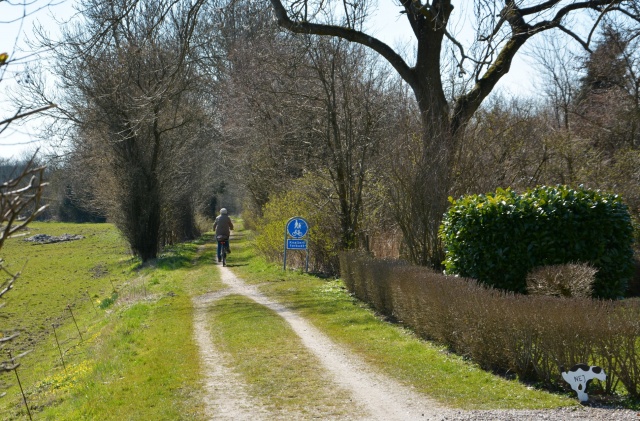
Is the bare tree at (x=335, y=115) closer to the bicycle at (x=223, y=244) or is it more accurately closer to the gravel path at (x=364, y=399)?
the bicycle at (x=223, y=244)

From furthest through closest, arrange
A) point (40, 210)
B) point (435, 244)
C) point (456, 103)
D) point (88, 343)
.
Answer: point (456, 103), point (435, 244), point (88, 343), point (40, 210)

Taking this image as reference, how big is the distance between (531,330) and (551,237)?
4.67m

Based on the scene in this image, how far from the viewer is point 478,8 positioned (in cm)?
1524

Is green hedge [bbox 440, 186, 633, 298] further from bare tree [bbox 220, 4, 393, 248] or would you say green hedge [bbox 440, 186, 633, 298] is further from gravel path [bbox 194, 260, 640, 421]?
bare tree [bbox 220, 4, 393, 248]

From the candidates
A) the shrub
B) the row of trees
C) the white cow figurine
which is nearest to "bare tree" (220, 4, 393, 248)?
the row of trees

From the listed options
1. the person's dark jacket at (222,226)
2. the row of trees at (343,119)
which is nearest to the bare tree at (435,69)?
the row of trees at (343,119)

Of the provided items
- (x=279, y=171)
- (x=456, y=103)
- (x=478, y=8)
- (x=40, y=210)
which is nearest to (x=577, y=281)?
(x=478, y=8)

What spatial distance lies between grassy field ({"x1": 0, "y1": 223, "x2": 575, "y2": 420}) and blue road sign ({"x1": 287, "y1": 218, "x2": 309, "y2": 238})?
1199mm

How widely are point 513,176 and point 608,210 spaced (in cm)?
613

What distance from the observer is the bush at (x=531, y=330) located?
7.60 m

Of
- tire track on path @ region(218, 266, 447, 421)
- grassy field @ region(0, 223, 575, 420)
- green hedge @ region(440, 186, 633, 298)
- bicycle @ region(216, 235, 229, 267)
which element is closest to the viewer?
tire track on path @ region(218, 266, 447, 421)

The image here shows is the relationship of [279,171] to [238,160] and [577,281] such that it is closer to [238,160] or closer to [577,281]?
[238,160]

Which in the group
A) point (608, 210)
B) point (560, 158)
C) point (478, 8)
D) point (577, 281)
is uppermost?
point (478, 8)

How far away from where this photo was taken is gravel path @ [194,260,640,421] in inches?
286
